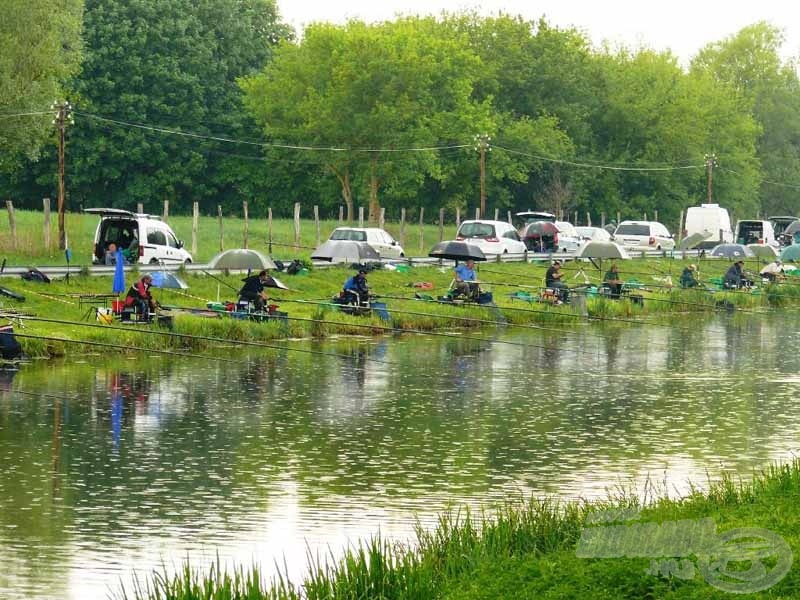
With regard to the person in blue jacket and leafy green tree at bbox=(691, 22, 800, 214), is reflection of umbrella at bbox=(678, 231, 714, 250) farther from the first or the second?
leafy green tree at bbox=(691, 22, 800, 214)

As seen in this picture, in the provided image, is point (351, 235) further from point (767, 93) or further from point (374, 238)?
point (767, 93)

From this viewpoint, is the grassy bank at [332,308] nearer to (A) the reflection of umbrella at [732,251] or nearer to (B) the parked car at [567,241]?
(A) the reflection of umbrella at [732,251]

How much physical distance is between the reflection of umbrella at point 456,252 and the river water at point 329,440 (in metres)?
7.30

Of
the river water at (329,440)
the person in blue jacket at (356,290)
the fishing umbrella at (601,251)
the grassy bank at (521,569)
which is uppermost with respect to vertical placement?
the fishing umbrella at (601,251)

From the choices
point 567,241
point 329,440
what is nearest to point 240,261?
point 329,440

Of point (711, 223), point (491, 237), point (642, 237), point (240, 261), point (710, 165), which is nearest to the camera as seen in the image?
point (240, 261)

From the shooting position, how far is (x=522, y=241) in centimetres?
7200

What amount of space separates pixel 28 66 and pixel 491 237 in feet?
63.0

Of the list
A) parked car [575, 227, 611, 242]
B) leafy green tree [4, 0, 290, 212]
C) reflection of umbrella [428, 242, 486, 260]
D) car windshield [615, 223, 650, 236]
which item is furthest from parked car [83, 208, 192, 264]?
leafy green tree [4, 0, 290, 212]

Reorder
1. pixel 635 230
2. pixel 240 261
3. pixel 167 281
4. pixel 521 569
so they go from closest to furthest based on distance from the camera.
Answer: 1. pixel 521 569
2. pixel 240 261
3. pixel 167 281
4. pixel 635 230

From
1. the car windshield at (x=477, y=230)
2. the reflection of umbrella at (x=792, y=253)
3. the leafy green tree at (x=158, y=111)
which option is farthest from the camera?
the leafy green tree at (x=158, y=111)

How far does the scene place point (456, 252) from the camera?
53.1 m

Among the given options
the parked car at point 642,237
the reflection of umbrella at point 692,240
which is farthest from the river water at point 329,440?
the parked car at point 642,237

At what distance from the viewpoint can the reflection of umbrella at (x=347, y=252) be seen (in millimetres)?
52531
